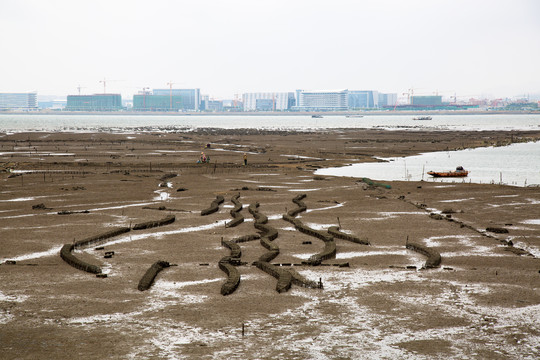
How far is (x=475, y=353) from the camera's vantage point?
21.2 meters

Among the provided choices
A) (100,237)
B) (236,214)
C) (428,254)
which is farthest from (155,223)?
(428,254)

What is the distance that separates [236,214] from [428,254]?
51.7ft

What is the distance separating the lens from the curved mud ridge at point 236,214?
41.7 meters

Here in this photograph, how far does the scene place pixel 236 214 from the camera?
4491 cm

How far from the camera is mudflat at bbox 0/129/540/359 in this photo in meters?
22.1

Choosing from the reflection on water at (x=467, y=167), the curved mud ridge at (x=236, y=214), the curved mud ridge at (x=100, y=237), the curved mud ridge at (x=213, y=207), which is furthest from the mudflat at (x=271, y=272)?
the reflection on water at (x=467, y=167)

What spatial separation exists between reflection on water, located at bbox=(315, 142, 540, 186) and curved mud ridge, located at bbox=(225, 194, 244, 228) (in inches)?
1019

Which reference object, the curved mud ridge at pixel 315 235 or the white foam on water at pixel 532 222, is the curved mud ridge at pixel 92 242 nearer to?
the curved mud ridge at pixel 315 235

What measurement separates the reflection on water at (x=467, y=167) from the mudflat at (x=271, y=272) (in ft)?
39.5

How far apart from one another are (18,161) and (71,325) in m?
67.3

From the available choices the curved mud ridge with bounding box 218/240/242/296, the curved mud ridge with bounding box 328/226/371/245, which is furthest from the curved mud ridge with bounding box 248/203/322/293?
the curved mud ridge with bounding box 328/226/371/245

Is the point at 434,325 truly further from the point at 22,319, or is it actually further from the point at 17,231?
the point at 17,231

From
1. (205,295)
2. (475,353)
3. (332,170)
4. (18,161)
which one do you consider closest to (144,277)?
(205,295)

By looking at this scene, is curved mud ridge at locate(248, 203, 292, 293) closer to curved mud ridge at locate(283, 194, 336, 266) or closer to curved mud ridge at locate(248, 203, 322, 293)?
curved mud ridge at locate(248, 203, 322, 293)
